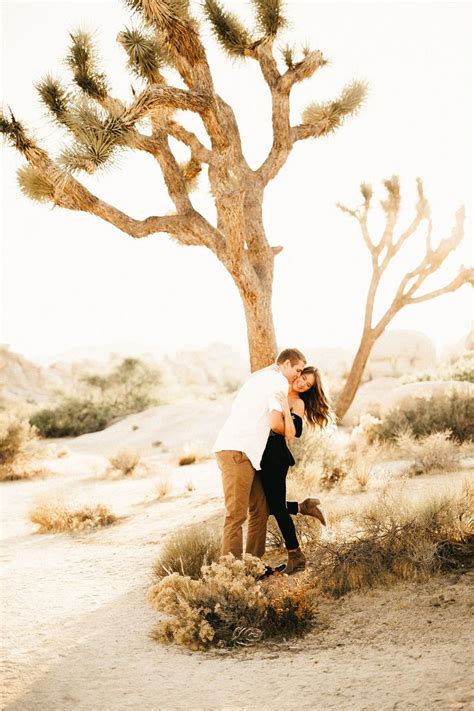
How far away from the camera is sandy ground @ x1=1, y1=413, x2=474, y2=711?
3.01 m

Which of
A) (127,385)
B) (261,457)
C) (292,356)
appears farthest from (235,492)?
(127,385)

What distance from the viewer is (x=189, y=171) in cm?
896

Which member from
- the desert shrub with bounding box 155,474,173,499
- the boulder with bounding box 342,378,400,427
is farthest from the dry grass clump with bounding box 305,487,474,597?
the boulder with bounding box 342,378,400,427

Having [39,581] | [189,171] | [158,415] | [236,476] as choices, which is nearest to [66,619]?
[39,581]

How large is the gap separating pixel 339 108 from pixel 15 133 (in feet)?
13.7

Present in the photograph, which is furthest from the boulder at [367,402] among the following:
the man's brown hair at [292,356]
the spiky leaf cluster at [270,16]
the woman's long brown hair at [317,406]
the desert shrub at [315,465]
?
the man's brown hair at [292,356]

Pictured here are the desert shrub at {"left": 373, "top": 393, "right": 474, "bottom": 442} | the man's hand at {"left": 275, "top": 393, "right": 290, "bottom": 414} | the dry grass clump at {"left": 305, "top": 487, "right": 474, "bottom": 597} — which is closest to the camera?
the dry grass clump at {"left": 305, "top": 487, "right": 474, "bottom": 597}

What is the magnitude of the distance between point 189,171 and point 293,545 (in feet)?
19.5

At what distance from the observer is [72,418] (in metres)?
22.4

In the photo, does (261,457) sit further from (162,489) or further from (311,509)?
(162,489)

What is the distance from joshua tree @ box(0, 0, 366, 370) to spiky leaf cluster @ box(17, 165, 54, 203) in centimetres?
1

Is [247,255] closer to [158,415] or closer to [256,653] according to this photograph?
[256,653]

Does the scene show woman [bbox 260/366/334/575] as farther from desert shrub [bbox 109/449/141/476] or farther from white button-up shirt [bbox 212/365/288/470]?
desert shrub [bbox 109/449/141/476]

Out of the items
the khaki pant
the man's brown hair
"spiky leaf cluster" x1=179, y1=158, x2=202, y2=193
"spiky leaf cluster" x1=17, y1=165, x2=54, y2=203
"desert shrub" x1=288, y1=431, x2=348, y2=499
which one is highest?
"spiky leaf cluster" x1=179, y1=158, x2=202, y2=193
